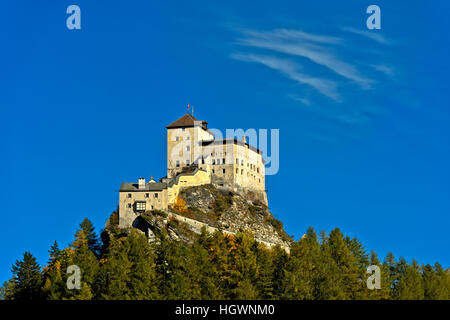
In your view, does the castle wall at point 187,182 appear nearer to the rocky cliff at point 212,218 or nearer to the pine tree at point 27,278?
the rocky cliff at point 212,218

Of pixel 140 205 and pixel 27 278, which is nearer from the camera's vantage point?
pixel 27 278

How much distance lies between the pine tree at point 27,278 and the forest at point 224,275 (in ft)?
0.42

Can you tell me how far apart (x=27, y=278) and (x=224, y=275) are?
3002cm

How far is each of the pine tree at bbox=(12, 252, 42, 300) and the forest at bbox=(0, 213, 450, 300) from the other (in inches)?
5.1

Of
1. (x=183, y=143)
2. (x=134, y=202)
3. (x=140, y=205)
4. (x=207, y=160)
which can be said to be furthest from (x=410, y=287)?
(x=183, y=143)

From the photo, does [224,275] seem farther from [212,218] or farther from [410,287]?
[212,218]

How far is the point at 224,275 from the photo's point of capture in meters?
79.6

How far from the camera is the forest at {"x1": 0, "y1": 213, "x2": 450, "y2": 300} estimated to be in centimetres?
7338

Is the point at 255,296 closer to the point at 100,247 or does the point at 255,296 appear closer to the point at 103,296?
the point at 103,296

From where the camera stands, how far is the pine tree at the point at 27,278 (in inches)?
3622

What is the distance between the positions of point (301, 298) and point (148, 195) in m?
40.9
